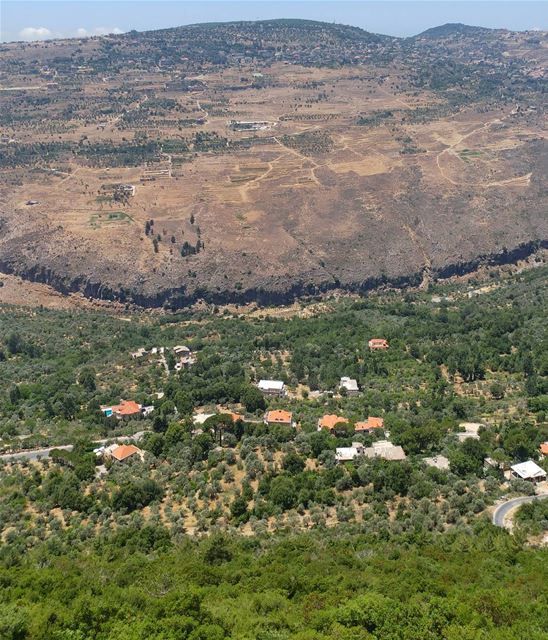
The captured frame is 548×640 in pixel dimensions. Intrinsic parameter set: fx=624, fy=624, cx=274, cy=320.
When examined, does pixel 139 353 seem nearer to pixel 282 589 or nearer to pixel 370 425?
pixel 370 425

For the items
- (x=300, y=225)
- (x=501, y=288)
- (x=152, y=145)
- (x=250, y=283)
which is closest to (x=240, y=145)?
(x=152, y=145)

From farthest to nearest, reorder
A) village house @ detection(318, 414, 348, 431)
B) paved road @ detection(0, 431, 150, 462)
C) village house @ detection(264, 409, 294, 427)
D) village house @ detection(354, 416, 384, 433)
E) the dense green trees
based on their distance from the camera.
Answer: village house @ detection(264, 409, 294, 427)
village house @ detection(318, 414, 348, 431)
village house @ detection(354, 416, 384, 433)
paved road @ detection(0, 431, 150, 462)
the dense green trees

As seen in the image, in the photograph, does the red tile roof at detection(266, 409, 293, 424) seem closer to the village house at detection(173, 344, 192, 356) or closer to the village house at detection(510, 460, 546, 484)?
the village house at detection(510, 460, 546, 484)

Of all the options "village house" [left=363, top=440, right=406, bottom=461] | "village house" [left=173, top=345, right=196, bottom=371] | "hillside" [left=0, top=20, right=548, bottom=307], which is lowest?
"village house" [left=173, top=345, right=196, bottom=371]

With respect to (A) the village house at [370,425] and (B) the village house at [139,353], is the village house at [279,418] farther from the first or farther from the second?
(B) the village house at [139,353]

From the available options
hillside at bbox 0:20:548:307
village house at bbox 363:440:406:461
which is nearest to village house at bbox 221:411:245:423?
village house at bbox 363:440:406:461

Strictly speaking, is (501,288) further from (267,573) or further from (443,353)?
(267,573)
